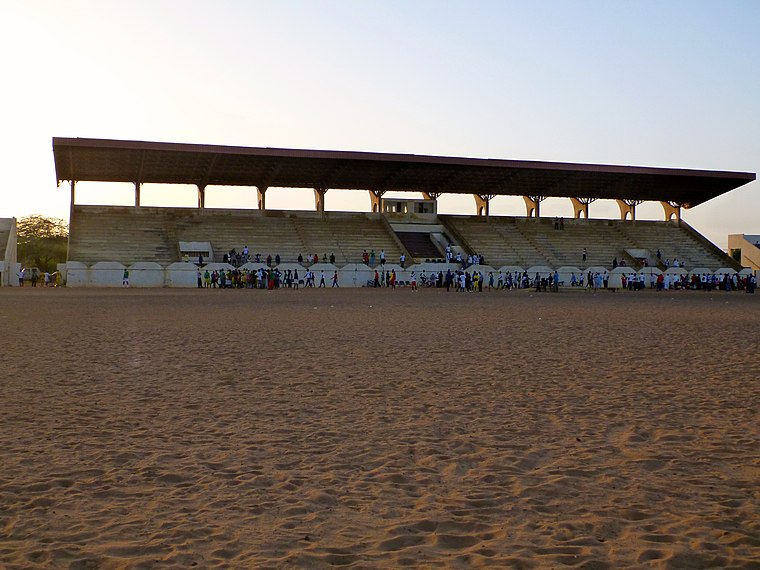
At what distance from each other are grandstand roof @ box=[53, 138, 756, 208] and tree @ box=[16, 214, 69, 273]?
27.3 m

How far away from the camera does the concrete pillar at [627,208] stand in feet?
235

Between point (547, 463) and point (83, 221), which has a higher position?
point (83, 221)

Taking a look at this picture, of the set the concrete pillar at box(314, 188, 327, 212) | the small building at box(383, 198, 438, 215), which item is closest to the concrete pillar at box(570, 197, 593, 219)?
the small building at box(383, 198, 438, 215)

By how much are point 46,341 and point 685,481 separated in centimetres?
1378

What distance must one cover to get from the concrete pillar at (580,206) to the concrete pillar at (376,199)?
61.2 feet

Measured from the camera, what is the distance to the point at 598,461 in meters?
6.45

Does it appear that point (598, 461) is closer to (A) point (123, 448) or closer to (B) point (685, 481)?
(B) point (685, 481)

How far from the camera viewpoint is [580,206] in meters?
71.8

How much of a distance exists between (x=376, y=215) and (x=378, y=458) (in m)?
59.0

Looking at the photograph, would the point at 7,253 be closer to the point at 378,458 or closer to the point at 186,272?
the point at 186,272

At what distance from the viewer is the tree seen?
8194 cm

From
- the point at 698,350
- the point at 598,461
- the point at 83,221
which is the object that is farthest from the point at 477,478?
the point at 83,221

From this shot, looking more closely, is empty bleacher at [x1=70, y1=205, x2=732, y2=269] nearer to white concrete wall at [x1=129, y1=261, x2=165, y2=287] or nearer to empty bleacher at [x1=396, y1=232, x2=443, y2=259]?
empty bleacher at [x1=396, y1=232, x2=443, y2=259]

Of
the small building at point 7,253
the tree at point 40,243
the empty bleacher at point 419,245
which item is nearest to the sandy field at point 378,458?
the empty bleacher at point 419,245
